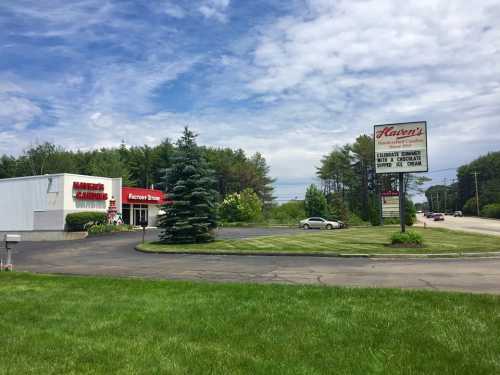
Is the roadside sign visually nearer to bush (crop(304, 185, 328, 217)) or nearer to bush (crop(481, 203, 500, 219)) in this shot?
bush (crop(304, 185, 328, 217))

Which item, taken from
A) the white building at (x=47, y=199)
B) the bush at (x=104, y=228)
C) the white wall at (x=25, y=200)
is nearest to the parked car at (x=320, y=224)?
the bush at (x=104, y=228)

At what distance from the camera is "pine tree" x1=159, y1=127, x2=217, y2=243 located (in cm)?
2567

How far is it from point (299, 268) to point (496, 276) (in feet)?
18.1

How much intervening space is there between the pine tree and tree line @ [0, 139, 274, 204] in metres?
49.7

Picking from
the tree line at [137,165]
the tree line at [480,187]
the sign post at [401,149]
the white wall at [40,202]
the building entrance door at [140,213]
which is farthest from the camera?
the tree line at [480,187]

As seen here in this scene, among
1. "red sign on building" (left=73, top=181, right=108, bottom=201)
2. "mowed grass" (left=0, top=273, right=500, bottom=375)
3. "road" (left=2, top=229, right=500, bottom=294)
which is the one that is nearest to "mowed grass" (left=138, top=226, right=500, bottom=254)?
"road" (left=2, top=229, right=500, bottom=294)

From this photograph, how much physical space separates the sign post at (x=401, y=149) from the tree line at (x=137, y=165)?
54278 millimetres

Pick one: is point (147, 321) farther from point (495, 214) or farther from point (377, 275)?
point (495, 214)

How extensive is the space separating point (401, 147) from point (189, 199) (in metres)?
12.2

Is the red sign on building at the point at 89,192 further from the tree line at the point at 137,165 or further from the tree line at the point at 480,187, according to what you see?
the tree line at the point at 480,187

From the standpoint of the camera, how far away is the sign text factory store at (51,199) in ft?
128

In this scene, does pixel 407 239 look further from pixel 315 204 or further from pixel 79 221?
pixel 315 204

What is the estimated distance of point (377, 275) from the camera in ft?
39.7

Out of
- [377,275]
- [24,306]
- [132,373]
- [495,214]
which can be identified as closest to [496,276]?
[377,275]
